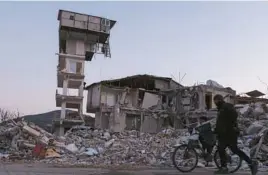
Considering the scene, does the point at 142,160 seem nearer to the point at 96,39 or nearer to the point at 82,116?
the point at 82,116

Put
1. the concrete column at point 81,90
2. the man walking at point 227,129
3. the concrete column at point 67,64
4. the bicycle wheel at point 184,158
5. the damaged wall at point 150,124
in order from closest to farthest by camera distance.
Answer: the man walking at point 227,129, the bicycle wheel at point 184,158, the damaged wall at point 150,124, the concrete column at point 81,90, the concrete column at point 67,64

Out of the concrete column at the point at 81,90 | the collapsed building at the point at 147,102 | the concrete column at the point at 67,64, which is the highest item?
the concrete column at the point at 67,64

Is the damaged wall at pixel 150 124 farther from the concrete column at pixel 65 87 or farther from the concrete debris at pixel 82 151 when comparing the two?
the concrete debris at pixel 82 151

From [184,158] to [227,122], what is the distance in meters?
1.46

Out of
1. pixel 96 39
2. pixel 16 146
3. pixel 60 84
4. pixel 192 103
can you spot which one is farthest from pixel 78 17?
pixel 16 146

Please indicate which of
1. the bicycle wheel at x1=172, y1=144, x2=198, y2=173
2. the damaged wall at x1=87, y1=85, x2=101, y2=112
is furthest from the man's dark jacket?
the damaged wall at x1=87, y1=85, x2=101, y2=112

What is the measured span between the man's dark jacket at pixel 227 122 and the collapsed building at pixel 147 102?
2668cm

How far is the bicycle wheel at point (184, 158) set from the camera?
9148 millimetres

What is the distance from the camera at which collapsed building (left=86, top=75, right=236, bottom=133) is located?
39062mm

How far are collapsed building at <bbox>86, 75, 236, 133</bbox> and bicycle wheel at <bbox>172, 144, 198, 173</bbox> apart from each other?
2592 cm

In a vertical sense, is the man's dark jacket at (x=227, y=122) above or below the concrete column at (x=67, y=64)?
below

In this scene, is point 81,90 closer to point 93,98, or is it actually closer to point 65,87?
point 65,87

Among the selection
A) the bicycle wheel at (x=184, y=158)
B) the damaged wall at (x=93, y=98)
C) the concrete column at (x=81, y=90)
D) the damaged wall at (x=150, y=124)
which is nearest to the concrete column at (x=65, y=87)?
the concrete column at (x=81, y=90)

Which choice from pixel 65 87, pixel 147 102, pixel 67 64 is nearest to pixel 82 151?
pixel 147 102
